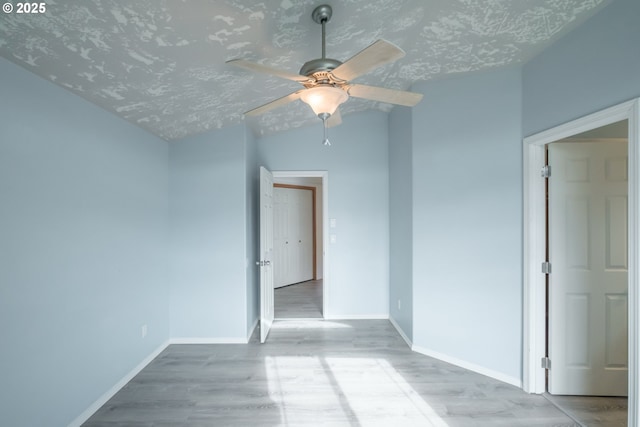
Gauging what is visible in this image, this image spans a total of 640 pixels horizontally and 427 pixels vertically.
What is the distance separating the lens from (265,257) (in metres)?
3.40

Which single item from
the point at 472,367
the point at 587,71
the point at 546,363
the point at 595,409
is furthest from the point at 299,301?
the point at 587,71

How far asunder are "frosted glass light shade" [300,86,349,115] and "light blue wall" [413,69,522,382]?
1573 millimetres

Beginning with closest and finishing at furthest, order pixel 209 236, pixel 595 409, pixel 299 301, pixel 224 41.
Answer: pixel 224 41, pixel 595 409, pixel 209 236, pixel 299 301

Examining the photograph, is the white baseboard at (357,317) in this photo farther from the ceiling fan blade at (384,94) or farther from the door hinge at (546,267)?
the ceiling fan blade at (384,94)

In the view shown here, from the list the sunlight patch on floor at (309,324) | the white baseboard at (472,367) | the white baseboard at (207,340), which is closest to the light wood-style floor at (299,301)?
the sunlight patch on floor at (309,324)

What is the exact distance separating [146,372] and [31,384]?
1.14m

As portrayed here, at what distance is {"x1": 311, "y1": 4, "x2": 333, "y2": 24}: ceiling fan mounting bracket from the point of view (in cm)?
168

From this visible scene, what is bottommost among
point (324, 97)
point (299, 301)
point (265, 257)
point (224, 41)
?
point (299, 301)

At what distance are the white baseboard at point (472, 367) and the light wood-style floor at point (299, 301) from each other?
1.57 m

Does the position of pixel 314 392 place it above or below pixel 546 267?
below

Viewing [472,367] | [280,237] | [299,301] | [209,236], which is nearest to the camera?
[472,367]

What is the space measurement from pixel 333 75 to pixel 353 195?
8.54 ft

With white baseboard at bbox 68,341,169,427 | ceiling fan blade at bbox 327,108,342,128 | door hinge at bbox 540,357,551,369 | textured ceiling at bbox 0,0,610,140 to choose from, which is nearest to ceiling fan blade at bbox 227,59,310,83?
textured ceiling at bbox 0,0,610,140

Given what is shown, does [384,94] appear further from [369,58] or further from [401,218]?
[401,218]
